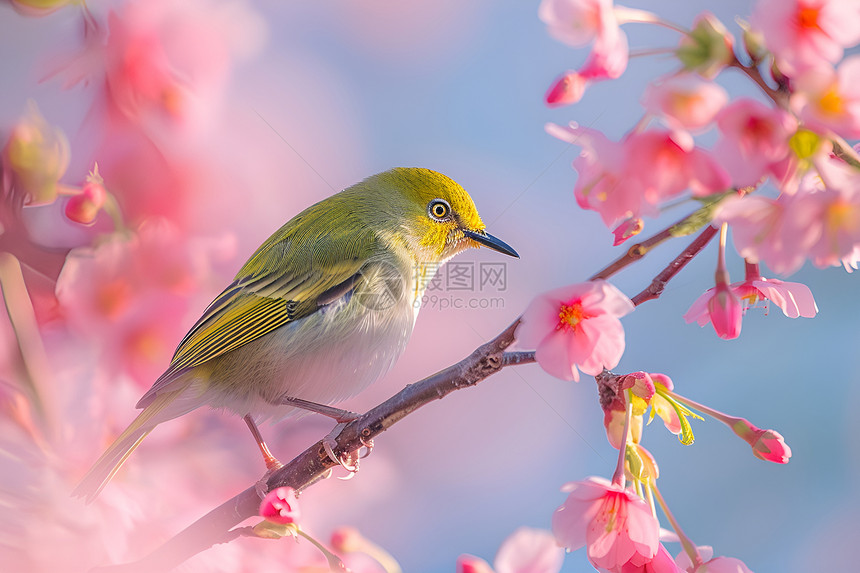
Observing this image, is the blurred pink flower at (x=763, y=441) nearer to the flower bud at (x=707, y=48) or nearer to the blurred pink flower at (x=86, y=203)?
the flower bud at (x=707, y=48)

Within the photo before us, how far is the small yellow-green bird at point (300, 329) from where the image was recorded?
1951mm

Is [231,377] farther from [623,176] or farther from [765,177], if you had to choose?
[765,177]

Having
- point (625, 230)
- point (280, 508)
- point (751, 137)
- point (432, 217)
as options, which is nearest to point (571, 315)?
point (625, 230)

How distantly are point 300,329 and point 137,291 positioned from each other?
486 millimetres

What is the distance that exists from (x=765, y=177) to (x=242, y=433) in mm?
1746

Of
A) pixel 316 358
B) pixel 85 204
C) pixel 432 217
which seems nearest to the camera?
pixel 85 204

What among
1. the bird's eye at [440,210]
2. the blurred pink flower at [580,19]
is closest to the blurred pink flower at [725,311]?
the blurred pink flower at [580,19]

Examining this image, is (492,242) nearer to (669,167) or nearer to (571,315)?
(571,315)

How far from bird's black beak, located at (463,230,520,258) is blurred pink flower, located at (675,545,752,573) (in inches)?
51.6

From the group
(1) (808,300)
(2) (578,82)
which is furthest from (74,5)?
(1) (808,300)

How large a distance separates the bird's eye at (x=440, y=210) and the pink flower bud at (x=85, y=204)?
1269 mm

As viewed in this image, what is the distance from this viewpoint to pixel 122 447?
1.62 m

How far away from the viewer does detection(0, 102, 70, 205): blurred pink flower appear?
4.13ft

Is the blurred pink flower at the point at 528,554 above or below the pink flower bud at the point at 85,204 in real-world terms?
below
